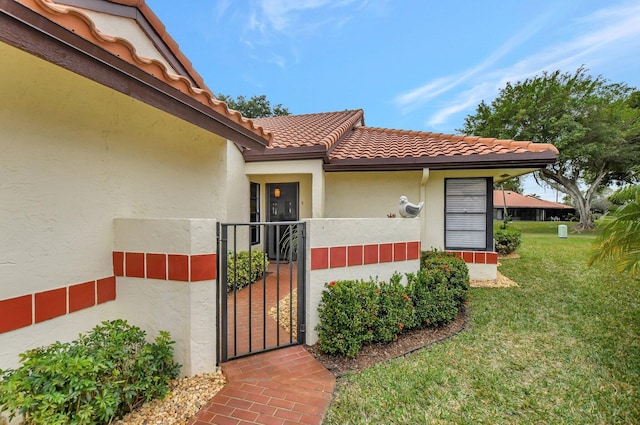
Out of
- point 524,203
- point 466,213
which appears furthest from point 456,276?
point 524,203

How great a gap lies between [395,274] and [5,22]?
5.61m

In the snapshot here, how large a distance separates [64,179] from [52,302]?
132 cm

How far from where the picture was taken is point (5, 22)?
1.87 metres

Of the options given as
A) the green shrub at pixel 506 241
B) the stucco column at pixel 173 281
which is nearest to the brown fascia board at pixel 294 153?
the stucco column at pixel 173 281

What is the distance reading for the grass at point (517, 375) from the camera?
332cm

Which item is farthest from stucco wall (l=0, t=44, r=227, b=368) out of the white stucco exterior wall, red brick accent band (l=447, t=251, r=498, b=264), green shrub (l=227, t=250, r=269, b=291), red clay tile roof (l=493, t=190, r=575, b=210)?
red clay tile roof (l=493, t=190, r=575, b=210)

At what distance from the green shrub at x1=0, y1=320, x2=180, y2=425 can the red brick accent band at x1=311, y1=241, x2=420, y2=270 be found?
8.05ft

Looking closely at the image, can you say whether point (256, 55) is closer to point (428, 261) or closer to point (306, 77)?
point (306, 77)

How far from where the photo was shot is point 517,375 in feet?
13.5

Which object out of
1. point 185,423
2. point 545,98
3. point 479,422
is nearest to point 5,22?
point 185,423

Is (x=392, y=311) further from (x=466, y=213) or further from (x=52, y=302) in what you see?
(x=466, y=213)

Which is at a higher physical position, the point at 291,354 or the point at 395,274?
the point at 395,274

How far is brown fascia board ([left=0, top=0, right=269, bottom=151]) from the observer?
1.93 metres

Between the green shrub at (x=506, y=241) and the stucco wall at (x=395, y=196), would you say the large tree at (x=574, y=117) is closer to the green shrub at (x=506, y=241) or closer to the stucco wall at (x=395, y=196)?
the green shrub at (x=506, y=241)
